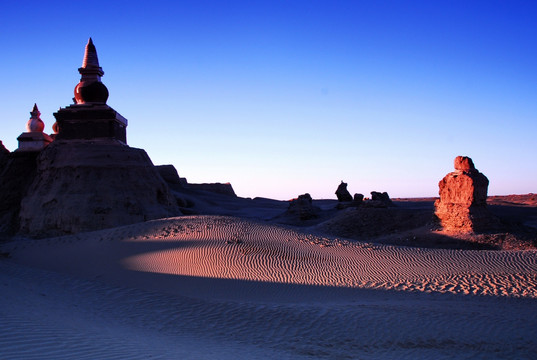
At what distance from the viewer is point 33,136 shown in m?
20.7

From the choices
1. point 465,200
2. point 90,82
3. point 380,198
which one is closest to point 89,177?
point 90,82

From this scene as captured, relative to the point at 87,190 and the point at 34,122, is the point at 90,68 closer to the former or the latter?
the point at 34,122

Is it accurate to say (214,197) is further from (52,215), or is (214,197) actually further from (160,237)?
(160,237)

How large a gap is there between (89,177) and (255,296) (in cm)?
1145

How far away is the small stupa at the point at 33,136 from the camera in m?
20.6

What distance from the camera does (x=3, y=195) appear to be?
20.0 metres

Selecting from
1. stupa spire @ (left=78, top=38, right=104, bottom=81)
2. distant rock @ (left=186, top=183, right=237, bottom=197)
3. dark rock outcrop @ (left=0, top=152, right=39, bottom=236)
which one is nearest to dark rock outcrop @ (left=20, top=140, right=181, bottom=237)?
dark rock outcrop @ (left=0, top=152, right=39, bottom=236)

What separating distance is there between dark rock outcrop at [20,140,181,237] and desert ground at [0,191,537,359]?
2495mm

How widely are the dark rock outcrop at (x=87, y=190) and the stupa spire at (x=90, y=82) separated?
1970 millimetres

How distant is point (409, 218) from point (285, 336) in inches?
733

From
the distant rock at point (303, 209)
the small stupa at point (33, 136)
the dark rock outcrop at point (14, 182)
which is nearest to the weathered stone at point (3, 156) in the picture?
the dark rock outcrop at point (14, 182)

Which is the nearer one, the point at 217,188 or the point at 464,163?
the point at 464,163

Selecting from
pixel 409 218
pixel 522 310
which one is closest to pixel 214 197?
pixel 409 218

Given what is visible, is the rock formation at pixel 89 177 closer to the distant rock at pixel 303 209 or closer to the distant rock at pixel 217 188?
the distant rock at pixel 303 209
